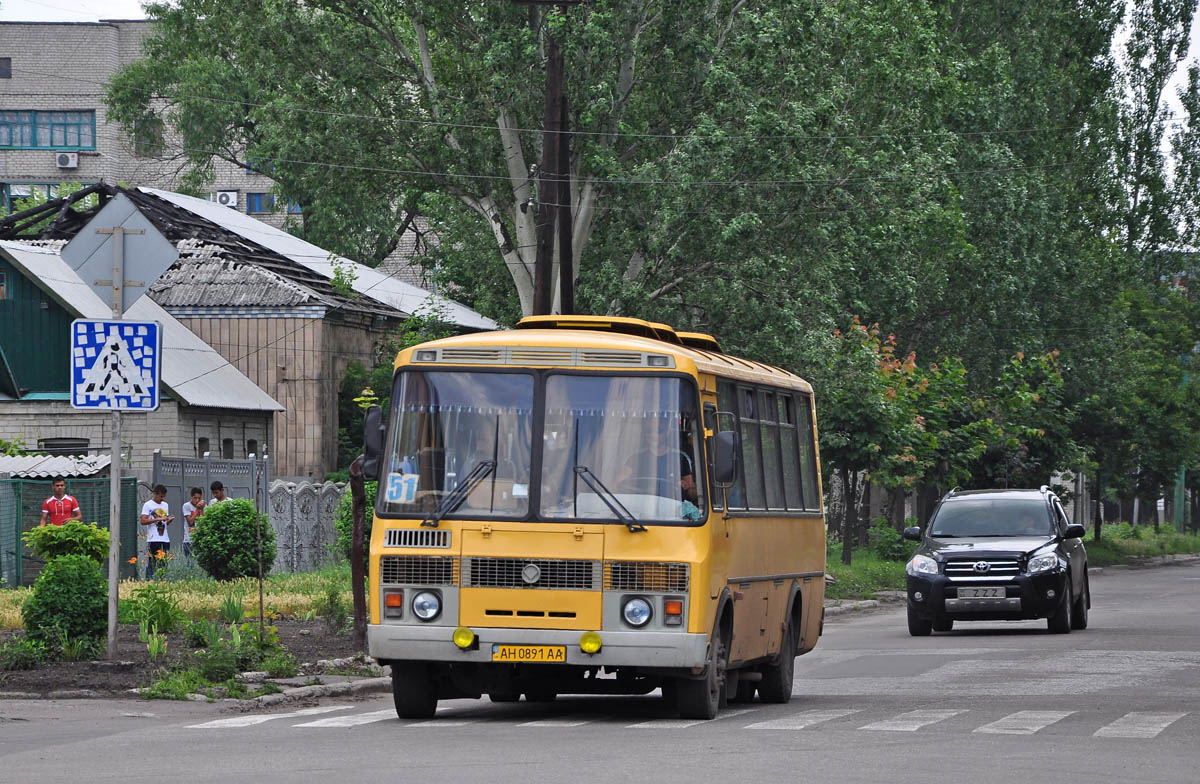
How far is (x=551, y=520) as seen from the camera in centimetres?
1341

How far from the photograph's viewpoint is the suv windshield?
26109 mm

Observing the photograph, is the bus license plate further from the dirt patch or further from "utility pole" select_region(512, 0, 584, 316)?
"utility pole" select_region(512, 0, 584, 316)

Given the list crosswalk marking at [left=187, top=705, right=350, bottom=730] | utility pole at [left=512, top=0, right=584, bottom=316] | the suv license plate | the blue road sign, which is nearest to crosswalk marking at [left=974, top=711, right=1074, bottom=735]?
crosswalk marking at [left=187, top=705, right=350, bottom=730]

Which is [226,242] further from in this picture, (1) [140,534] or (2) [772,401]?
(2) [772,401]

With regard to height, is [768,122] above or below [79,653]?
above

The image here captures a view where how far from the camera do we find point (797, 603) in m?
17.4

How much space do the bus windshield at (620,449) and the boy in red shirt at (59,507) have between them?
15.8 m

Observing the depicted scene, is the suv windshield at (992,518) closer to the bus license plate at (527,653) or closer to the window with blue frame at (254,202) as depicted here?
the bus license plate at (527,653)

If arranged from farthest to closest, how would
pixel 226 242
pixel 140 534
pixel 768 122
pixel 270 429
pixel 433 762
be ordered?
pixel 226 242
pixel 270 429
pixel 768 122
pixel 140 534
pixel 433 762

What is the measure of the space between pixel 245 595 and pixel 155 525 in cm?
651

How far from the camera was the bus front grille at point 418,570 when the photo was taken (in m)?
13.5

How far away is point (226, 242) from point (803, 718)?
122 ft

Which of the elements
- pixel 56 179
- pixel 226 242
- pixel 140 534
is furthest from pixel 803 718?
pixel 56 179

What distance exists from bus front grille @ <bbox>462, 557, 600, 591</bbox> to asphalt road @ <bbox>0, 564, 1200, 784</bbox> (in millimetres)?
926
